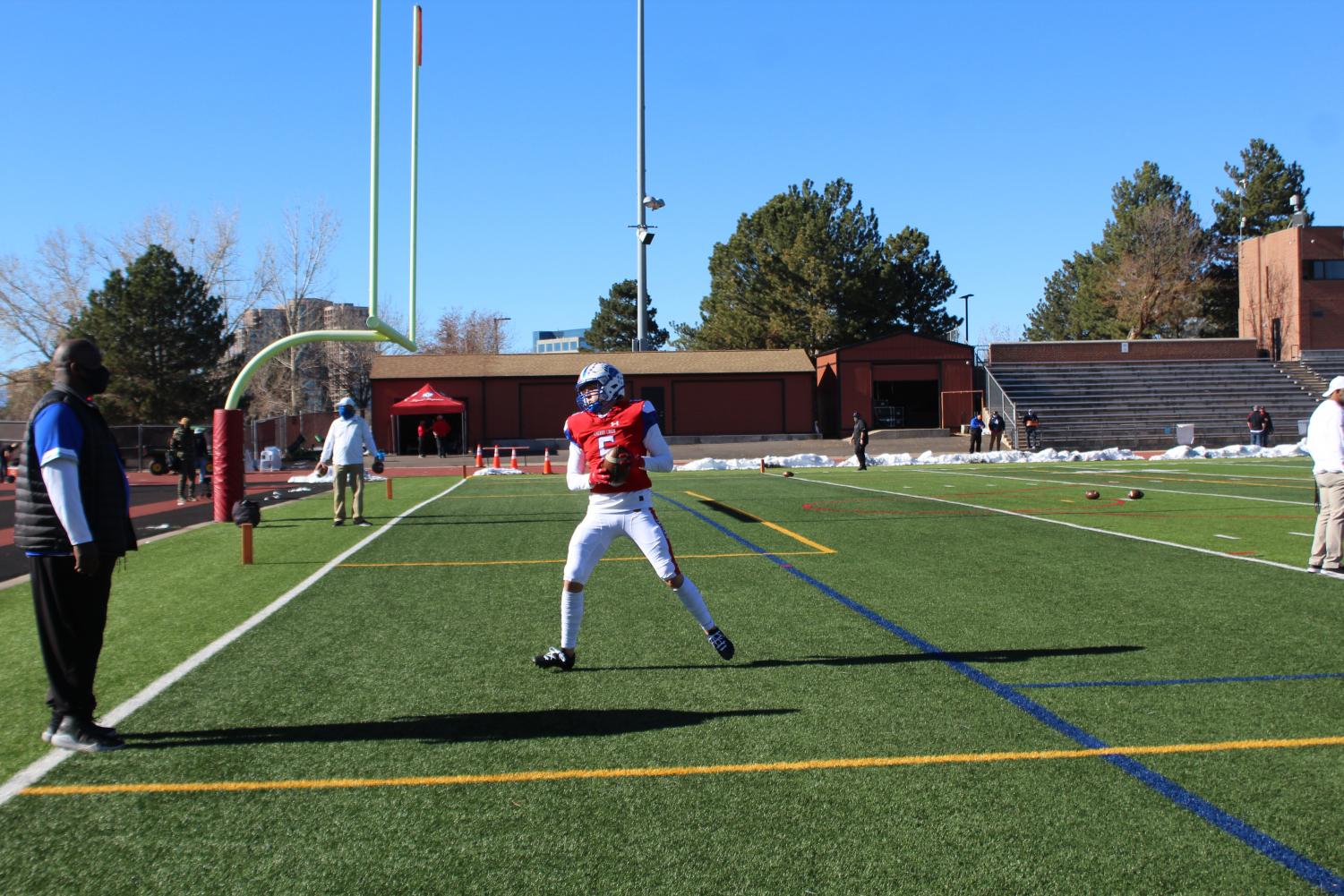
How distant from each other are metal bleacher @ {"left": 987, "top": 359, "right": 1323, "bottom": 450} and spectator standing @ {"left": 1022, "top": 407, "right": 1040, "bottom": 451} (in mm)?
440

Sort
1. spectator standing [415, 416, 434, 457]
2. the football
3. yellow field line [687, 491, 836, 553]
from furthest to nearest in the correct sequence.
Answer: spectator standing [415, 416, 434, 457], yellow field line [687, 491, 836, 553], the football

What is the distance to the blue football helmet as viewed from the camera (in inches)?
247

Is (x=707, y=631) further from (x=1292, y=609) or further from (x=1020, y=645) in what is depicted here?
(x=1292, y=609)

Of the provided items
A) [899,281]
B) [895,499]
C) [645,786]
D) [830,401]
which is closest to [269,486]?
[895,499]

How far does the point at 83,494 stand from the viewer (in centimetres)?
495

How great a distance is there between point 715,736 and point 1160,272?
7725 cm

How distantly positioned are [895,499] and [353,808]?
53.5 ft

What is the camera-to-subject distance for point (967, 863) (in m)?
3.57

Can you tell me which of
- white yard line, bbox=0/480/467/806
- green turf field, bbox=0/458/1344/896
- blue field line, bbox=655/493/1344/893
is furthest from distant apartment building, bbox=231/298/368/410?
blue field line, bbox=655/493/1344/893

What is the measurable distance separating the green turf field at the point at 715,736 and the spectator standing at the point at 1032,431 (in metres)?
32.7

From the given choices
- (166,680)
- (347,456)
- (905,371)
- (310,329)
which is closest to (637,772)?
(166,680)

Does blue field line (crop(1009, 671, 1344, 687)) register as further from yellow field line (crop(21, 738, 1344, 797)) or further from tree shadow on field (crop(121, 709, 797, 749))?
tree shadow on field (crop(121, 709, 797, 749))

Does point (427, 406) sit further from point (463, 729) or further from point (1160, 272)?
point (1160, 272)

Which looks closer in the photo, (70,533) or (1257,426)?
(70,533)
